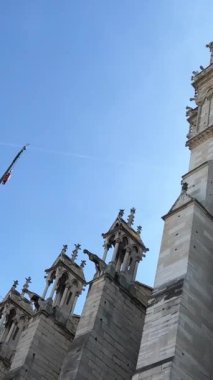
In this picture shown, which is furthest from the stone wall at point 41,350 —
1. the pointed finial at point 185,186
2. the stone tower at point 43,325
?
the pointed finial at point 185,186

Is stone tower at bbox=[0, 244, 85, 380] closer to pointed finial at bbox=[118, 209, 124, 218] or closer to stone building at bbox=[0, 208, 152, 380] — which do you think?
stone building at bbox=[0, 208, 152, 380]

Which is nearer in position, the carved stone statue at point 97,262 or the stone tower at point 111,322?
the stone tower at point 111,322

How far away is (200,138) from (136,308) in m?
5.99

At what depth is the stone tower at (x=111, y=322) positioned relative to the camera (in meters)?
16.0

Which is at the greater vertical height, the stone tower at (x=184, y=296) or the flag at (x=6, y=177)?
the flag at (x=6, y=177)

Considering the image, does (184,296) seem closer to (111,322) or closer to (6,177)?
(111,322)

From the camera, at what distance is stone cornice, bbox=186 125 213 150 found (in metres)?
20.3

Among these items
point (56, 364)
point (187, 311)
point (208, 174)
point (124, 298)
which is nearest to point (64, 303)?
point (56, 364)

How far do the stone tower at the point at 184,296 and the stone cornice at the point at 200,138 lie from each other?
1718 millimetres

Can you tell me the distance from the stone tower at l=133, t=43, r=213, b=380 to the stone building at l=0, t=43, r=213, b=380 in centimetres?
2

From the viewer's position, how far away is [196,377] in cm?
1280

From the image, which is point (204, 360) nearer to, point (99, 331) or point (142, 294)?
point (99, 331)

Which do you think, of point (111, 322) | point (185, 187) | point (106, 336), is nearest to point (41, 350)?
point (111, 322)

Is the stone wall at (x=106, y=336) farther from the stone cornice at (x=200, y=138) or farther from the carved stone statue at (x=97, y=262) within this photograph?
the stone cornice at (x=200, y=138)
